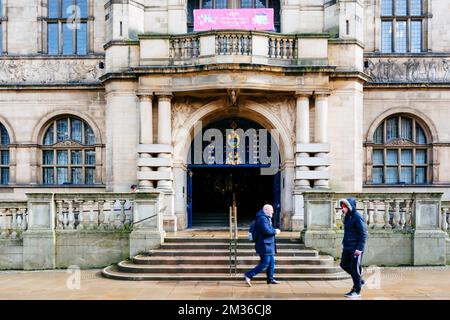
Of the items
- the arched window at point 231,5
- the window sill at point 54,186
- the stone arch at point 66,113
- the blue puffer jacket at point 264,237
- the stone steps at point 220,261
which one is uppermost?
the arched window at point 231,5

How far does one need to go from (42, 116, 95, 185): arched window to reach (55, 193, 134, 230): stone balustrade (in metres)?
5.36

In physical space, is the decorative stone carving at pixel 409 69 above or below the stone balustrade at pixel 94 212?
above

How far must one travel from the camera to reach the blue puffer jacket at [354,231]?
1014 cm

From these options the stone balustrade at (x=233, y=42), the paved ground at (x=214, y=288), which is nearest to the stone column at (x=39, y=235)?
the paved ground at (x=214, y=288)

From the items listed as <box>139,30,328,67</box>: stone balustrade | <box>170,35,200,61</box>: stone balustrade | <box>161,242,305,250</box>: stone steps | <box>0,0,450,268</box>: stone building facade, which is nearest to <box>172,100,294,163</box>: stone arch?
<box>0,0,450,268</box>: stone building facade

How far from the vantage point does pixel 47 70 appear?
64.4 feet

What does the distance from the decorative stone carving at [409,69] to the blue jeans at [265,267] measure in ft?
33.3

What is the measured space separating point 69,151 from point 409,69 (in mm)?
12679

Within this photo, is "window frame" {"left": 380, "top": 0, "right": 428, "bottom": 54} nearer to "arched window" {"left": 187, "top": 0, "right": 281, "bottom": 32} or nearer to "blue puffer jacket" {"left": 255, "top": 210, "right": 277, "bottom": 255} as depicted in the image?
"arched window" {"left": 187, "top": 0, "right": 281, "bottom": 32}

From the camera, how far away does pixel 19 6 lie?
1980cm

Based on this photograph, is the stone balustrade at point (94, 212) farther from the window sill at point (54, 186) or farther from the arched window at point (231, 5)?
the arched window at point (231, 5)

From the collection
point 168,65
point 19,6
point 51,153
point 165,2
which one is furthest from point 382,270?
point 19,6

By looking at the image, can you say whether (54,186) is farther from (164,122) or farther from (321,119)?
(321,119)

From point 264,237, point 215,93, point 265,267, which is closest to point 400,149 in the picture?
point 215,93
